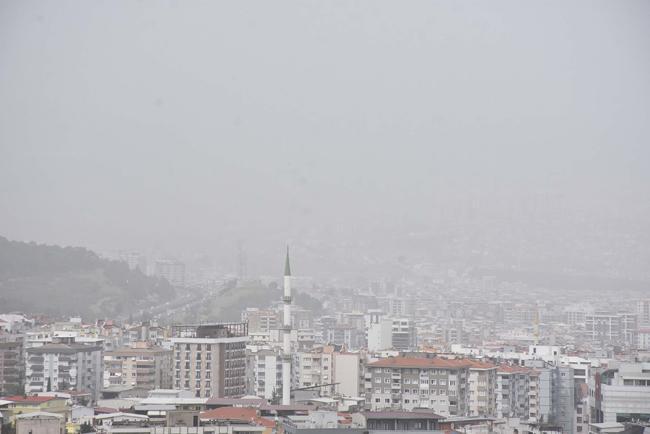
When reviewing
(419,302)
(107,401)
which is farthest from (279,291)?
(107,401)

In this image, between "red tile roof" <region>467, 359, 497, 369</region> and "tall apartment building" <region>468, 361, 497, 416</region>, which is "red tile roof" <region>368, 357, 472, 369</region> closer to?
"red tile roof" <region>467, 359, 497, 369</region>

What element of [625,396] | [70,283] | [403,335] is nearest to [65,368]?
[625,396]

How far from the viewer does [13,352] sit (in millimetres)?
43562

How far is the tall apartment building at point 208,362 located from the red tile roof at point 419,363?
333 centimetres

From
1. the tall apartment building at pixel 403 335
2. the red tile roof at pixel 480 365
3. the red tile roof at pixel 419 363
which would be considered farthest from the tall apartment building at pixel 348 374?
the tall apartment building at pixel 403 335

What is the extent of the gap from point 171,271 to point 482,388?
60.6m

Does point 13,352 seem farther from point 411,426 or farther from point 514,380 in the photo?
point 411,426

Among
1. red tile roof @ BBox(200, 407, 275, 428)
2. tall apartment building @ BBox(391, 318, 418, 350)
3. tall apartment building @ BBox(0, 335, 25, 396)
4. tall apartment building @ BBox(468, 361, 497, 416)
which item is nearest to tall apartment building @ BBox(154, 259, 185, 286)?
tall apartment building @ BBox(391, 318, 418, 350)

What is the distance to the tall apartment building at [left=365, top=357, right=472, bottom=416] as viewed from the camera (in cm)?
3778

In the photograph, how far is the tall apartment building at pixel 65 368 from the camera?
41.9m

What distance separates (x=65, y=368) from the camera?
42.5 m

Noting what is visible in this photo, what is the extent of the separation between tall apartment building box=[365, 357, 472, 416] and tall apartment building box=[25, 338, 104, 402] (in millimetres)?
6763

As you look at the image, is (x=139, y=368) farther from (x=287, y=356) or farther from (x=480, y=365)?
(x=480, y=365)

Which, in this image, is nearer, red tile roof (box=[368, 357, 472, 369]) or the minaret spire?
the minaret spire
